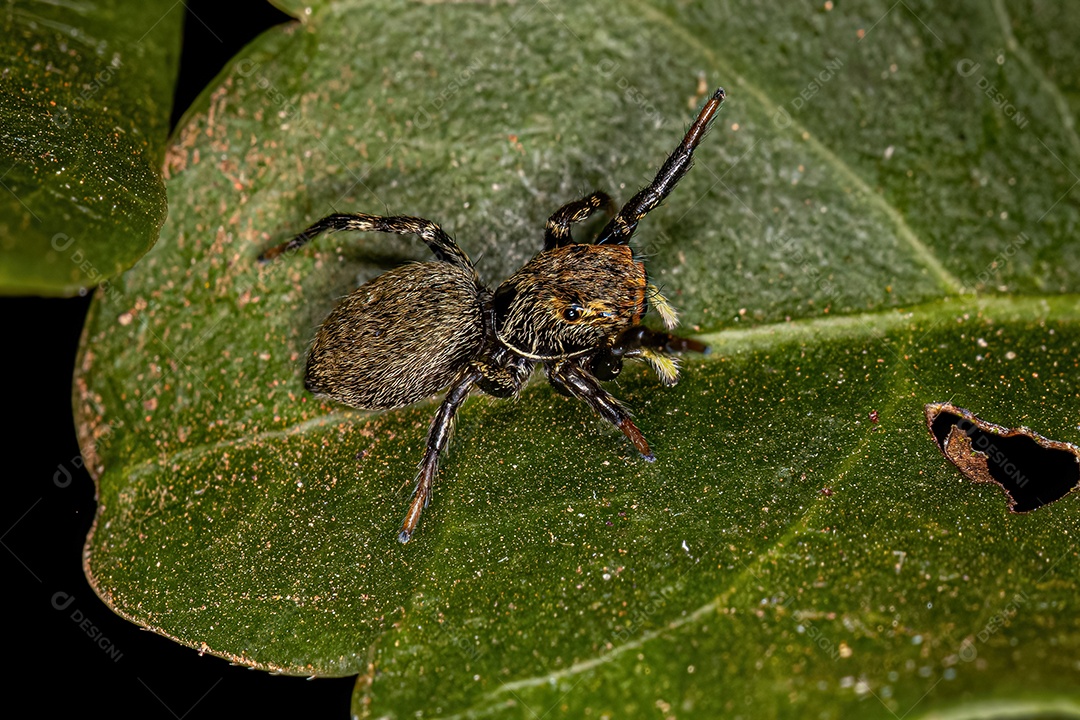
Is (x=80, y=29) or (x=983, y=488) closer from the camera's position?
(x=983, y=488)

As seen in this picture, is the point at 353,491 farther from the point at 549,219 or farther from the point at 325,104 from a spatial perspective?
the point at 325,104

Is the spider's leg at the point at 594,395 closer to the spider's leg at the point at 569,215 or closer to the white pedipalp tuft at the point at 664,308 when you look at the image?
the white pedipalp tuft at the point at 664,308

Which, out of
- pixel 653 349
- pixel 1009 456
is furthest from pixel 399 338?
pixel 1009 456

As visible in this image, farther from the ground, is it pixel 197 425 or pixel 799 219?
pixel 799 219

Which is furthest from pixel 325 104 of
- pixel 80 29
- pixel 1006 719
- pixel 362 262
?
pixel 1006 719

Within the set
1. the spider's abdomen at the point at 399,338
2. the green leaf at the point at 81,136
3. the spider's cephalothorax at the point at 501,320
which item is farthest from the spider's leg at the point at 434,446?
the green leaf at the point at 81,136

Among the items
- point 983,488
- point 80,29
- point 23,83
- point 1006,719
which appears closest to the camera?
point 1006,719

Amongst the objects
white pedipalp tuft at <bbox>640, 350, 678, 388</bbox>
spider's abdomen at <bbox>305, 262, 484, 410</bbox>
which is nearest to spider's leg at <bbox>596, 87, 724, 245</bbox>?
white pedipalp tuft at <bbox>640, 350, 678, 388</bbox>
